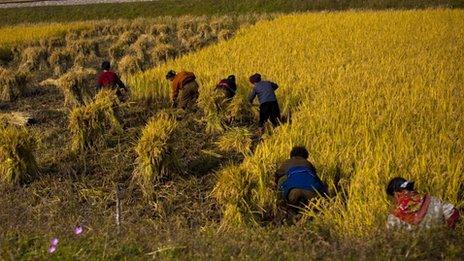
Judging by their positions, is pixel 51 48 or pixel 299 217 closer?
pixel 299 217

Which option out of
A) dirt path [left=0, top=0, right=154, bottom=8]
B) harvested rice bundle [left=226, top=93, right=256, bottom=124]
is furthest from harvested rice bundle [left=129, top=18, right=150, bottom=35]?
harvested rice bundle [left=226, top=93, right=256, bottom=124]

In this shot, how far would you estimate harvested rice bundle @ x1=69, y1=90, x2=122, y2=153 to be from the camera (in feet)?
24.9

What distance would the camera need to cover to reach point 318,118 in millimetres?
7098

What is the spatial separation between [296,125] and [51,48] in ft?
45.4

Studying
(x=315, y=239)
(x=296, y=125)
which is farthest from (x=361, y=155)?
(x=315, y=239)

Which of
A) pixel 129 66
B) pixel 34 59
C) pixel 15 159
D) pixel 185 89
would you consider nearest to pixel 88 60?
pixel 34 59

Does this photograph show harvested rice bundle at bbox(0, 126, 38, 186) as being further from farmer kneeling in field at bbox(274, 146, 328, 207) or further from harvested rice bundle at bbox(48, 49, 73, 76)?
harvested rice bundle at bbox(48, 49, 73, 76)

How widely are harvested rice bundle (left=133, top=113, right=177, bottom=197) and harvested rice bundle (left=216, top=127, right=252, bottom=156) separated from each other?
Result: 1.01 metres

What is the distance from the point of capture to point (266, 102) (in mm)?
7891

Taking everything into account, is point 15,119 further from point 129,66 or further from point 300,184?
point 300,184

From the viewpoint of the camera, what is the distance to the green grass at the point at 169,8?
27984 mm

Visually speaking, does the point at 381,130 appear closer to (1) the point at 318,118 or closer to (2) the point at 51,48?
(1) the point at 318,118

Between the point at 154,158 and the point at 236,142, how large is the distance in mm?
1422

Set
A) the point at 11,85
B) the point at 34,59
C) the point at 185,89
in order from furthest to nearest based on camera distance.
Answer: the point at 34,59 → the point at 11,85 → the point at 185,89
